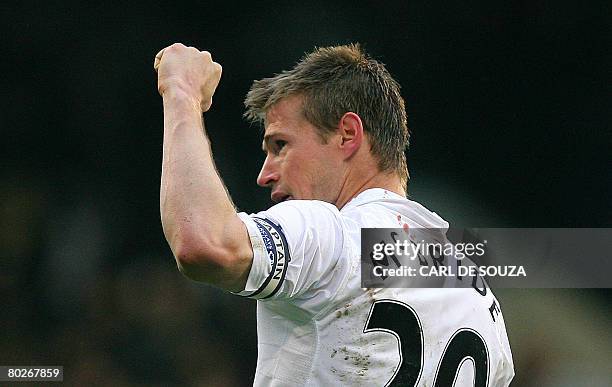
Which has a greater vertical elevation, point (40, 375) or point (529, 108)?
point (529, 108)

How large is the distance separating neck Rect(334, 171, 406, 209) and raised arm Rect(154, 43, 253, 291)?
572 mm

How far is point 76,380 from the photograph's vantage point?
15.5 ft

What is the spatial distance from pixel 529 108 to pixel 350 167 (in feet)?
11.2

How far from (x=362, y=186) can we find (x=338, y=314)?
507 millimetres

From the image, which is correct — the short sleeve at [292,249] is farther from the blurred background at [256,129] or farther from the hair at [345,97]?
the blurred background at [256,129]

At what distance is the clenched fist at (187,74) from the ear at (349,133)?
16.9 inches

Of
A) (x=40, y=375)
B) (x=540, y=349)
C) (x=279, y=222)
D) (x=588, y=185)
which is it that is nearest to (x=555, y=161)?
(x=588, y=185)

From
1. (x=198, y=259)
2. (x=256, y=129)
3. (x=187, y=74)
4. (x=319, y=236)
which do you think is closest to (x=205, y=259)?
(x=198, y=259)

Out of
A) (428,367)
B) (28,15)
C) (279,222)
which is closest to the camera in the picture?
(279,222)

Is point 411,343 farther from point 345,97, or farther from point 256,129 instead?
point 256,129

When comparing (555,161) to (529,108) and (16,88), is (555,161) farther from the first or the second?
(16,88)

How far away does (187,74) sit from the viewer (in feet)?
5.68

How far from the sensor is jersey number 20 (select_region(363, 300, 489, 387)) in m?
1.75

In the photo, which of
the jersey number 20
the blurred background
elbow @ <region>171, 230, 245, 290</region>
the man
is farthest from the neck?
the blurred background
